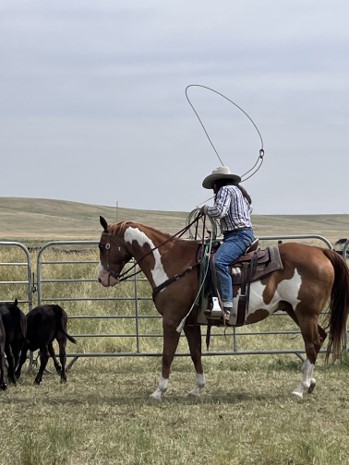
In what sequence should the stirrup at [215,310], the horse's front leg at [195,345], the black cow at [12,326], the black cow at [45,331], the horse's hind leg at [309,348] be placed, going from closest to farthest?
the stirrup at [215,310]
the horse's hind leg at [309,348]
the horse's front leg at [195,345]
the black cow at [12,326]
the black cow at [45,331]

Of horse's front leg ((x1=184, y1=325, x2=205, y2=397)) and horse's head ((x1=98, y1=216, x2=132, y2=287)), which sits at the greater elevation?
horse's head ((x1=98, y1=216, x2=132, y2=287))

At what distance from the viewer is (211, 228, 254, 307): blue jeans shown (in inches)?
322

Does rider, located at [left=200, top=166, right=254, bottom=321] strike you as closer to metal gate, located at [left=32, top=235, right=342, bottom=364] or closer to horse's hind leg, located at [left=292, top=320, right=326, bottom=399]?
horse's hind leg, located at [left=292, top=320, right=326, bottom=399]

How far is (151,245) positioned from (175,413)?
1974 mm

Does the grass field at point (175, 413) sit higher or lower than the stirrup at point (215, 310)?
lower

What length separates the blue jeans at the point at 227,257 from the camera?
8.17 meters

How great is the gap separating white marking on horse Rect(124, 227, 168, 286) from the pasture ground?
1.30m

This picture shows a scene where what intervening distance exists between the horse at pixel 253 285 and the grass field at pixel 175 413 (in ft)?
1.57

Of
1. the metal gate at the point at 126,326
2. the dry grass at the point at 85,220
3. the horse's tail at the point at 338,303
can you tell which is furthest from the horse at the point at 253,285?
the dry grass at the point at 85,220

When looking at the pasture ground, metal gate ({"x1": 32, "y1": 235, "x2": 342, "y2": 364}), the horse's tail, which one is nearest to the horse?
the horse's tail

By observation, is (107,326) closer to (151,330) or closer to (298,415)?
(151,330)

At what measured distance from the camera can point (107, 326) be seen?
12.6 m

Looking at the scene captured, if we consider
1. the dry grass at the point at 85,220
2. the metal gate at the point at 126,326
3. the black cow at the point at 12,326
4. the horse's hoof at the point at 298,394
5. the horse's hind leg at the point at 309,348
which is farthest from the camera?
the dry grass at the point at 85,220

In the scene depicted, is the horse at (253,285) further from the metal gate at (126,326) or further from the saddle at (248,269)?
the metal gate at (126,326)
